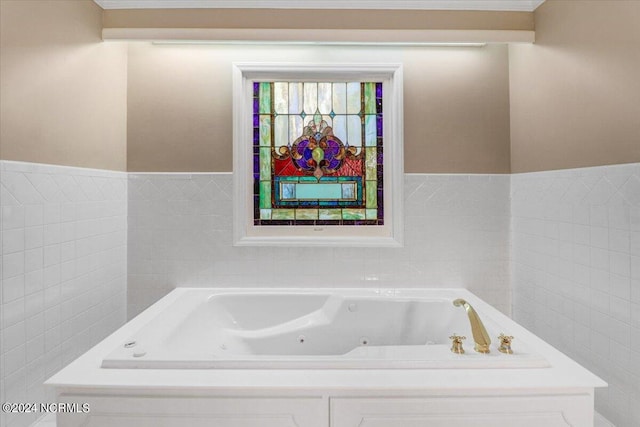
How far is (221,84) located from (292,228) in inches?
40.2

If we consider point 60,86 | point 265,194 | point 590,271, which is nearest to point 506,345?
point 590,271

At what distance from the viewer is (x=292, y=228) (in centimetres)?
242

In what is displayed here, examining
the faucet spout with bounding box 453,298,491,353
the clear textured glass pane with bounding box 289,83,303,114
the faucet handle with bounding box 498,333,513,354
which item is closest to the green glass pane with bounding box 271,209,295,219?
the clear textured glass pane with bounding box 289,83,303,114

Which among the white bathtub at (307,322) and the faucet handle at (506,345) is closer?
the faucet handle at (506,345)

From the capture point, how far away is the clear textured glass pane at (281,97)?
7.88ft

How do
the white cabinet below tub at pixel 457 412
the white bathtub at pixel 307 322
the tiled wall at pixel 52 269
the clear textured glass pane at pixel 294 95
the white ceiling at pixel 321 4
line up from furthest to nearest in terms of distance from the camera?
the clear textured glass pane at pixel 294 95, the white ceiling at pixel 321 4, the white bathtub at pixel 307 322, the tiled wall at pixel 52 269, the white cabinet below tub at pixel 457 412

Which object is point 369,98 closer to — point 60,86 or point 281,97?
point 281,97

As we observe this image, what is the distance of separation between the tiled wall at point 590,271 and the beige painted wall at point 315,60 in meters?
0.45

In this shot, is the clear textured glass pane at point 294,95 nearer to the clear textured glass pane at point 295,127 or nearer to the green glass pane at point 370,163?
the clear textured glass pane at point 295,127

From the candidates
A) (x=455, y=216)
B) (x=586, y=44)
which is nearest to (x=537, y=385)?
(x=455, y=216)

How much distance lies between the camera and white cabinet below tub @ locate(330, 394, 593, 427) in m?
1.16

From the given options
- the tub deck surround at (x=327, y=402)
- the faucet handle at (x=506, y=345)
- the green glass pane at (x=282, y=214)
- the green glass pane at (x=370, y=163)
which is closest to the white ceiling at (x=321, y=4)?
the green glass pane at (x=370, y=163)

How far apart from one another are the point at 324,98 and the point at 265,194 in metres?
0.75

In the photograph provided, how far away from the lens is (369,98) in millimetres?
2410
